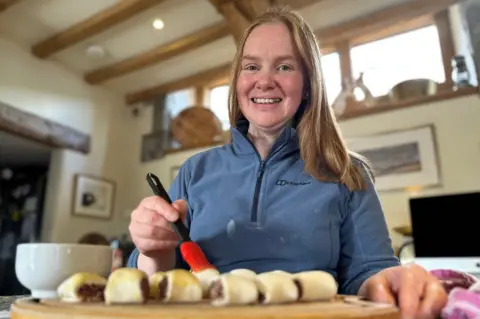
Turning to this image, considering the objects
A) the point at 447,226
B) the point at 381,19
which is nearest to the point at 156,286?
the point at 447,226

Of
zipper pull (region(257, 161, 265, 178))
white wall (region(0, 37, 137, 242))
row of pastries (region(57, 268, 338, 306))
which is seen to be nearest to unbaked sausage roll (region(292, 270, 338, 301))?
row of pastries (region(57, 268, 338, 306))

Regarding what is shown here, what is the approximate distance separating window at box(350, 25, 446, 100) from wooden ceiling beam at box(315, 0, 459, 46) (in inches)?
6.2

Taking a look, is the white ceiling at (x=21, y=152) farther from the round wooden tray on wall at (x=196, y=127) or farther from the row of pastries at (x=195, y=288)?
the row of pastries at (x=195, y=288)

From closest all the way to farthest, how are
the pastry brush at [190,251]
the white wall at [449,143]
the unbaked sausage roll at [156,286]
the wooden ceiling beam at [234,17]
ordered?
the unbaked sausage roll at [156,286] → the pastry brush at [190,251] → the white wall at [449,143] → the wooden ceiling beam at [234,17]

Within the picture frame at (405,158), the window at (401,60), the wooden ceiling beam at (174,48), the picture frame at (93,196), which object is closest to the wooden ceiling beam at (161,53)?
the wooden ceiling beam at (174,48)

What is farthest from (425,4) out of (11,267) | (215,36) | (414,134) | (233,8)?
(11,267)

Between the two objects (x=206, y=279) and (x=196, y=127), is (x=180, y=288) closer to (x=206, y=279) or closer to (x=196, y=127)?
(x=206, y=279)

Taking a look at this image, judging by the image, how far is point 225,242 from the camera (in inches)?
26.9

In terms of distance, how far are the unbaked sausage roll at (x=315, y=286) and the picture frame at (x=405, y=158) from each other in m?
2.34

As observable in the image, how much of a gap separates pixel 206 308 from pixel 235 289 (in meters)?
0.05

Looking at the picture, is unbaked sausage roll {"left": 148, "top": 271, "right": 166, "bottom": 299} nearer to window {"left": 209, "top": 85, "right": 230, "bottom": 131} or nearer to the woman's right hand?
the woman's right hand

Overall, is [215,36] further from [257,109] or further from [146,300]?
[146,300]

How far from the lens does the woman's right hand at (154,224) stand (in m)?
0.54

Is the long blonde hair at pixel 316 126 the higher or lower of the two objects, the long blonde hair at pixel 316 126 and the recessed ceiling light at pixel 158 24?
the lower
